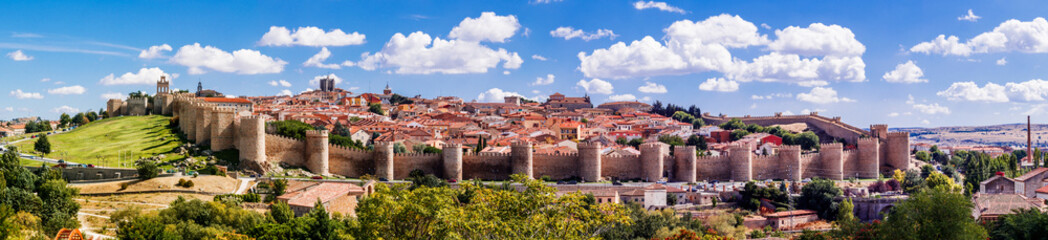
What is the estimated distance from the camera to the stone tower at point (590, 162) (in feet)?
138

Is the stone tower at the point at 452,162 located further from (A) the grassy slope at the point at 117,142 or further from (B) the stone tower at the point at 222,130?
(A) the grassy slope at the point at 117,142

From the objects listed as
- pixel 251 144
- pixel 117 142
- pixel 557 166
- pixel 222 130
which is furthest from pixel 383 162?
pixel 117 142

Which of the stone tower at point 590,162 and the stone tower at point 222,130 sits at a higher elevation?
the stone tower at point 222,130

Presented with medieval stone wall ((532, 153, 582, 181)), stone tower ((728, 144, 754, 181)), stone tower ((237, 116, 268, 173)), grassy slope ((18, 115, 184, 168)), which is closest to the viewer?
stone tower ((237, 116, 268, 173))

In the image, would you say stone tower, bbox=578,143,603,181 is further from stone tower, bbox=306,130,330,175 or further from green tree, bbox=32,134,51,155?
green tree, bbox=32,134,51,155

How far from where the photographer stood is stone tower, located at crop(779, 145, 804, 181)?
147 feet

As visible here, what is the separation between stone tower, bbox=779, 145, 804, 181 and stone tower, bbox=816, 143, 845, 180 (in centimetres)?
190

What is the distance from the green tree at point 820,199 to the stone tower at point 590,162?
911 centimetres

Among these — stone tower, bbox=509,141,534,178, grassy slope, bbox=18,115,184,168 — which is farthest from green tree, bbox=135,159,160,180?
stone tower, bbox=509,141,534,178

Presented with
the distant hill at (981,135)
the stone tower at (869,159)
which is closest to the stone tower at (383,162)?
the stone tower at (869,159)

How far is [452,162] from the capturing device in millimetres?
41062

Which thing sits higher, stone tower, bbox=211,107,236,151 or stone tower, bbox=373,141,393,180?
stone tower, bbox=211,107,236,151

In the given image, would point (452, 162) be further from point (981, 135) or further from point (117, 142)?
point (981, 135)

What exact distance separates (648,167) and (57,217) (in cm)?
2531
